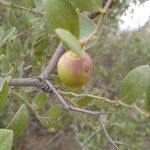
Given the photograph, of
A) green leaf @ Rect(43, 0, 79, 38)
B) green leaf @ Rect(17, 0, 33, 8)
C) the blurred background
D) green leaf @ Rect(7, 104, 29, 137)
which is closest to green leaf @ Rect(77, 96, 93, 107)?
green leaf @ Rect(7, 104, 29, 137)

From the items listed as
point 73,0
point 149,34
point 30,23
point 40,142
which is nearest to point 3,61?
point 30,23

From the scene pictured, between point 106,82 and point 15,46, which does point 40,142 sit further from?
point 15,46

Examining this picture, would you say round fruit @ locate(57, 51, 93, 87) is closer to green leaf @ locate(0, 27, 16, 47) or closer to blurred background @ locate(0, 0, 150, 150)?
green leaf @ locate(0, 27, 16, 47)

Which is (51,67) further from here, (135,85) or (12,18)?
(12,18)

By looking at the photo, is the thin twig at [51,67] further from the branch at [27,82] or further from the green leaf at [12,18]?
the green leaf at [12,18]

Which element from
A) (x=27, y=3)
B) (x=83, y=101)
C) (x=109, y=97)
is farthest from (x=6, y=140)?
(x=109, y=97)

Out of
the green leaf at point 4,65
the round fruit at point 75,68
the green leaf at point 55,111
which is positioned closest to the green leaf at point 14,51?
the green leaf at point 4,65

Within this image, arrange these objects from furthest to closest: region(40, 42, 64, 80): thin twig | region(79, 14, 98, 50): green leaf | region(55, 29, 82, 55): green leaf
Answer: region(40, 42, 64, 80): thin twig → region(79, 14, 98, 50): green leaf → region(55, 29, 82, 55): green leaf
